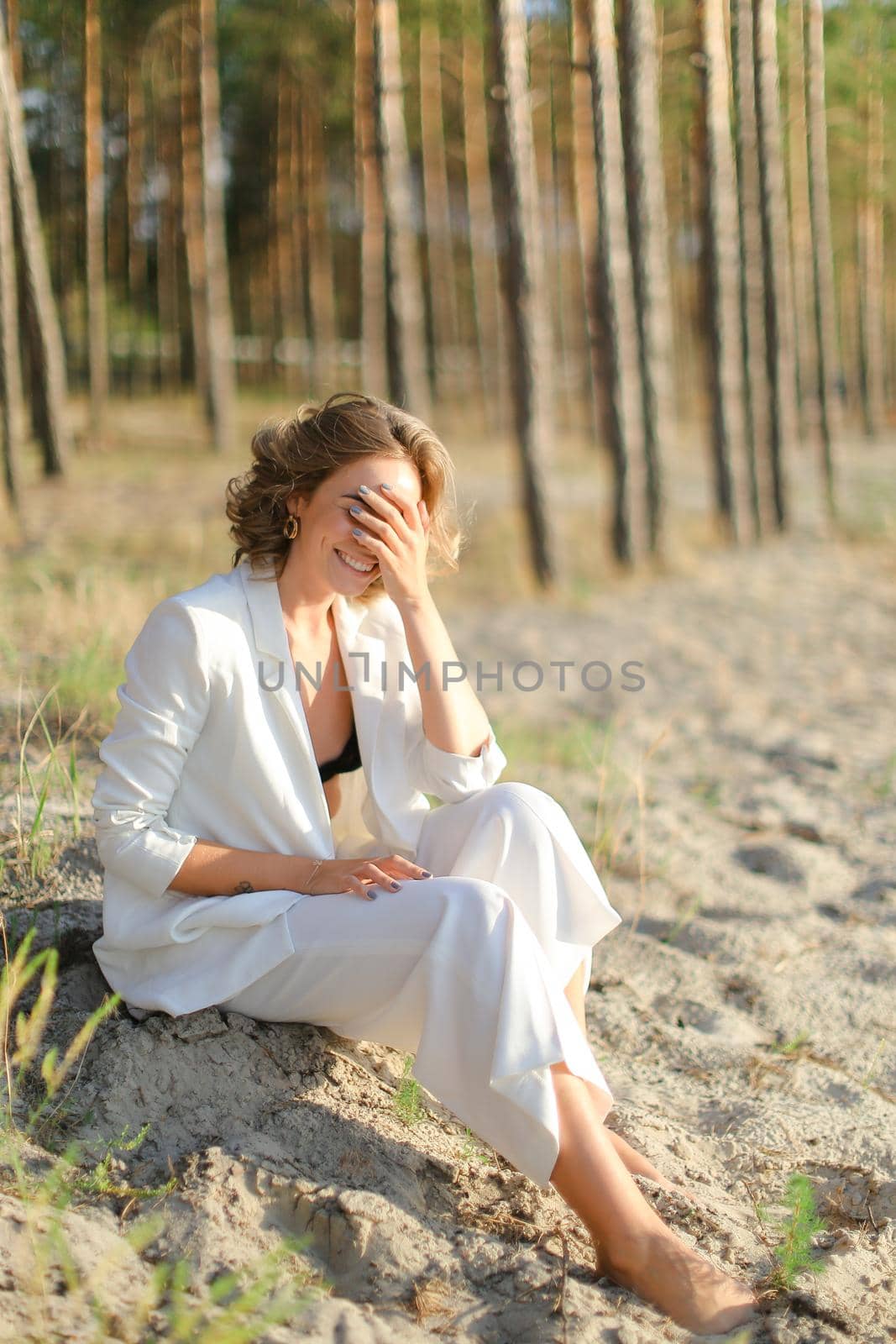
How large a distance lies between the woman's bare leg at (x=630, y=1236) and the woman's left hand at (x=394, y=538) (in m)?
1.07

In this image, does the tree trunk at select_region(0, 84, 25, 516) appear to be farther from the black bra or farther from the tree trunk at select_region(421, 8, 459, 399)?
the tree trunk at select_region(421, 8, 459, 399)

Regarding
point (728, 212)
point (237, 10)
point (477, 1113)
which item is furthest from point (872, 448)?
point (477, 1113)

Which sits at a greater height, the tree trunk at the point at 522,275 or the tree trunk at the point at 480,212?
the tree trunk at the point at 480,212

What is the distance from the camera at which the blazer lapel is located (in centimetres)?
249

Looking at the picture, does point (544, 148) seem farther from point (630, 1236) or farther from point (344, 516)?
point (630, 1236)

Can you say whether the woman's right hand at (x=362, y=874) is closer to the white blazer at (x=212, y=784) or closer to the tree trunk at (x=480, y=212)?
the white blazer at (x=212, y=784)

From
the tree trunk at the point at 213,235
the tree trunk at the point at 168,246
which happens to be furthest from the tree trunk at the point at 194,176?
the tree trunk at the point at 168,246

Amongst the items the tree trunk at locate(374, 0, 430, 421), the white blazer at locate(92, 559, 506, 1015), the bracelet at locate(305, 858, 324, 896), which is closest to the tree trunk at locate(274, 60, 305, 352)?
the tree trunk at locate(374, 0, 430, 421)

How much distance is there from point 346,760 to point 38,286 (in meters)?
9.38

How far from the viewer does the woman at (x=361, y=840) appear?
210 centimetres

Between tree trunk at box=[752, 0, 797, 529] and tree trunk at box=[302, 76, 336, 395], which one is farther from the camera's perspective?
tree trunk at box=[302, 76, 336, 395]

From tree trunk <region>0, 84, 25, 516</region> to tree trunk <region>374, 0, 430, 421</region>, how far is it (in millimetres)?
3274

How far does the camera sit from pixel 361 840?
2850 millimetres

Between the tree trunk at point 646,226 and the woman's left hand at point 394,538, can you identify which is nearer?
the woman's left hand at point 394,538
